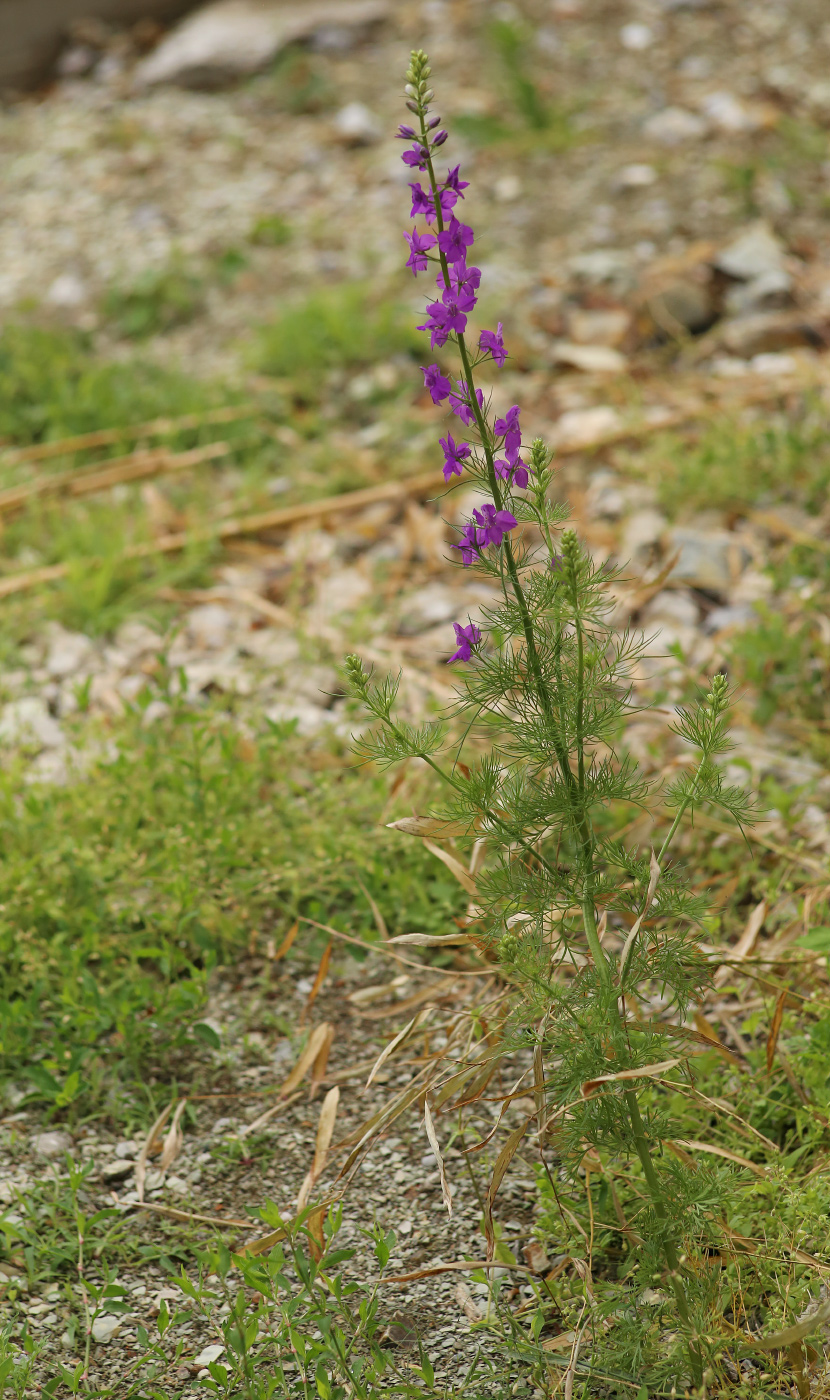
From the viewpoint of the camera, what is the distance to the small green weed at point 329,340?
4465 millimetres

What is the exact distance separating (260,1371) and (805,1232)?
0.79m

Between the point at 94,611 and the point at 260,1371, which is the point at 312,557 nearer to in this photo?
the point at 94,611

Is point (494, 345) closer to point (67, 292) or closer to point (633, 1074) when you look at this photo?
point (633, 1074)

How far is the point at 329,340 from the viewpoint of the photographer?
14.8ft

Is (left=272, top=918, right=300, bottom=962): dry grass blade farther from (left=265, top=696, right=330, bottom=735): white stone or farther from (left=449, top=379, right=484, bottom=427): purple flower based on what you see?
(left=449, top=379, right=484, bottom=427): purple flower

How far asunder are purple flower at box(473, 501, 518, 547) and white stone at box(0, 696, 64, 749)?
1.62m

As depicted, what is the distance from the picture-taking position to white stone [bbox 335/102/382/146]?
585 centimetres

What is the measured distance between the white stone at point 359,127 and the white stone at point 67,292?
5.08 feet

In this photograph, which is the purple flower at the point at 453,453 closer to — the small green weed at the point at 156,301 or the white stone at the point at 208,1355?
the white stone at the point at 208,1355

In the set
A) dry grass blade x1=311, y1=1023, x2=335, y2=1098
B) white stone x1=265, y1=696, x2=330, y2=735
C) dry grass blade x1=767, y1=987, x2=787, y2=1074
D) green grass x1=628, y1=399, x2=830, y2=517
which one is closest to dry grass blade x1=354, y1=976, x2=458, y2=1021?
dry grass blade x1=311, y1=1023, x2=335, y2=1098

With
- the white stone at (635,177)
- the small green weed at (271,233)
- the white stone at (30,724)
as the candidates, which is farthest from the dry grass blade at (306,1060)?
the white stone at (635,177)

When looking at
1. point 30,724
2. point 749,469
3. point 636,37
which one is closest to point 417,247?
point 30,724

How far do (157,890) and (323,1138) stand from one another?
0.70 m

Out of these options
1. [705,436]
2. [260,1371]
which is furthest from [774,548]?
[260,1371]
